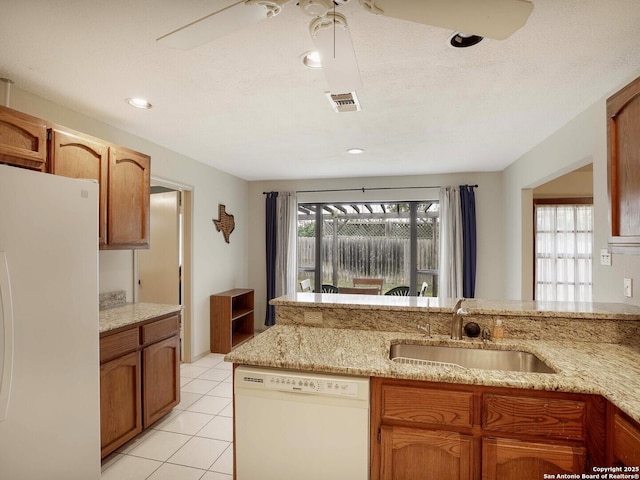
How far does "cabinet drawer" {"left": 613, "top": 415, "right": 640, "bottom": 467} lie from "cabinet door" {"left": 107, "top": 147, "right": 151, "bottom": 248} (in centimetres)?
283

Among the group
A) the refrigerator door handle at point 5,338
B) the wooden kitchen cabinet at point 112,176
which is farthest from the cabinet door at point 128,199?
the refrigerator door handle at point 5,338

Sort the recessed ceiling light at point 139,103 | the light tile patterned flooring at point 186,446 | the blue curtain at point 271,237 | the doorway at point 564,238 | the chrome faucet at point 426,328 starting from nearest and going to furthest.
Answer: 1. the chrome faucet at point 426,328
2. the light tile patterned flooring at point 186,446
3. the recessed ceiling light at point 139,103
4. the doorway at point 564,238
5. the blue curtain at point 271,237

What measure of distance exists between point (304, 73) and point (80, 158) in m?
1.52

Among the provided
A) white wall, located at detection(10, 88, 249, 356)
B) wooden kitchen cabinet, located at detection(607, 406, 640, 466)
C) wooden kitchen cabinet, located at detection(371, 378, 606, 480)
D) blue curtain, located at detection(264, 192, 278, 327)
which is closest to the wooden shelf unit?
white wall, located at detection(10, 88, 249, 356)

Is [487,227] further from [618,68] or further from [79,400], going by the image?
[79,400]

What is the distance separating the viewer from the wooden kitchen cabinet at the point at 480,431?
→ 4.32 ft

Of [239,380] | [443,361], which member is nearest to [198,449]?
[239,380]

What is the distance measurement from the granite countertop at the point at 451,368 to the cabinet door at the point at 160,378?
1.09 m

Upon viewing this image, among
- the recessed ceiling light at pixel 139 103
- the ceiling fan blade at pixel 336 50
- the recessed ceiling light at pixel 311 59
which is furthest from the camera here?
the recessed ceiling light at pixel 139 103

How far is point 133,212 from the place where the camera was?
8.48 ft

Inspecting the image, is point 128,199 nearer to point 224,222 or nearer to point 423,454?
point 224,222

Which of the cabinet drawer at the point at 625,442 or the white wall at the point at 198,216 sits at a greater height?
the white wall at the point at 198,216

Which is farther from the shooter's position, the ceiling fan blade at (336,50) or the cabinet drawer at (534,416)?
the cabinet drawer at (534,416)

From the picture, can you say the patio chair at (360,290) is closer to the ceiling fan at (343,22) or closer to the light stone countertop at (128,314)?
the light stone countertop at (128,314)
